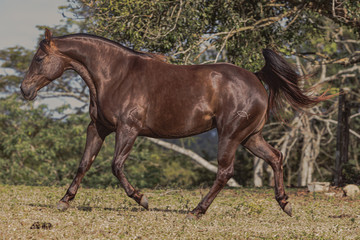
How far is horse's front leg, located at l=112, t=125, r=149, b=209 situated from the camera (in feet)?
22.1

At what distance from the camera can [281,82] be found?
25.2ft

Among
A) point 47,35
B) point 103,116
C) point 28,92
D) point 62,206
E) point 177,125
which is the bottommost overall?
point 62,206

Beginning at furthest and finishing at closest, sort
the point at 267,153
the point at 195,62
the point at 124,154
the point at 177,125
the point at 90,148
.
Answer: the point at 195,62 < the point at 267,153 < the point at 90,148 < the point at 177,125 < the point at 124,154

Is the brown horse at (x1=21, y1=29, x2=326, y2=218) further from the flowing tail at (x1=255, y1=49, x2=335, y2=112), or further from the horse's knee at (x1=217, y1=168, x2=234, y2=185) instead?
the flowing tail at (x1=255, y1=49, x2=335, y2=112)

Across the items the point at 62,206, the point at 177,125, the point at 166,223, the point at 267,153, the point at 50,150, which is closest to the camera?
the point at 166,223

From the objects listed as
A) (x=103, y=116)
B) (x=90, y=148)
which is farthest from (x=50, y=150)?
(x=103, y=116)

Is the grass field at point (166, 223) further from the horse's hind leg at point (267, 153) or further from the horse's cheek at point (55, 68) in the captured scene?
the horse's cheek at point (55, 68)

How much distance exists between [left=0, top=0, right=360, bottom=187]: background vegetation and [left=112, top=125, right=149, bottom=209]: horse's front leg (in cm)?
262

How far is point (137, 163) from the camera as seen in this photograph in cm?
2634

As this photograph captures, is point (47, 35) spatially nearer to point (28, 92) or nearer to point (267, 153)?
point (28, 92)

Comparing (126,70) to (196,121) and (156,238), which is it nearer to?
(196,121)

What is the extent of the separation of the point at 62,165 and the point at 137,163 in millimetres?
4223

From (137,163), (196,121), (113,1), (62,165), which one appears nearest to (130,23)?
(113,1)

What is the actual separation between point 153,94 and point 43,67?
1651mm
